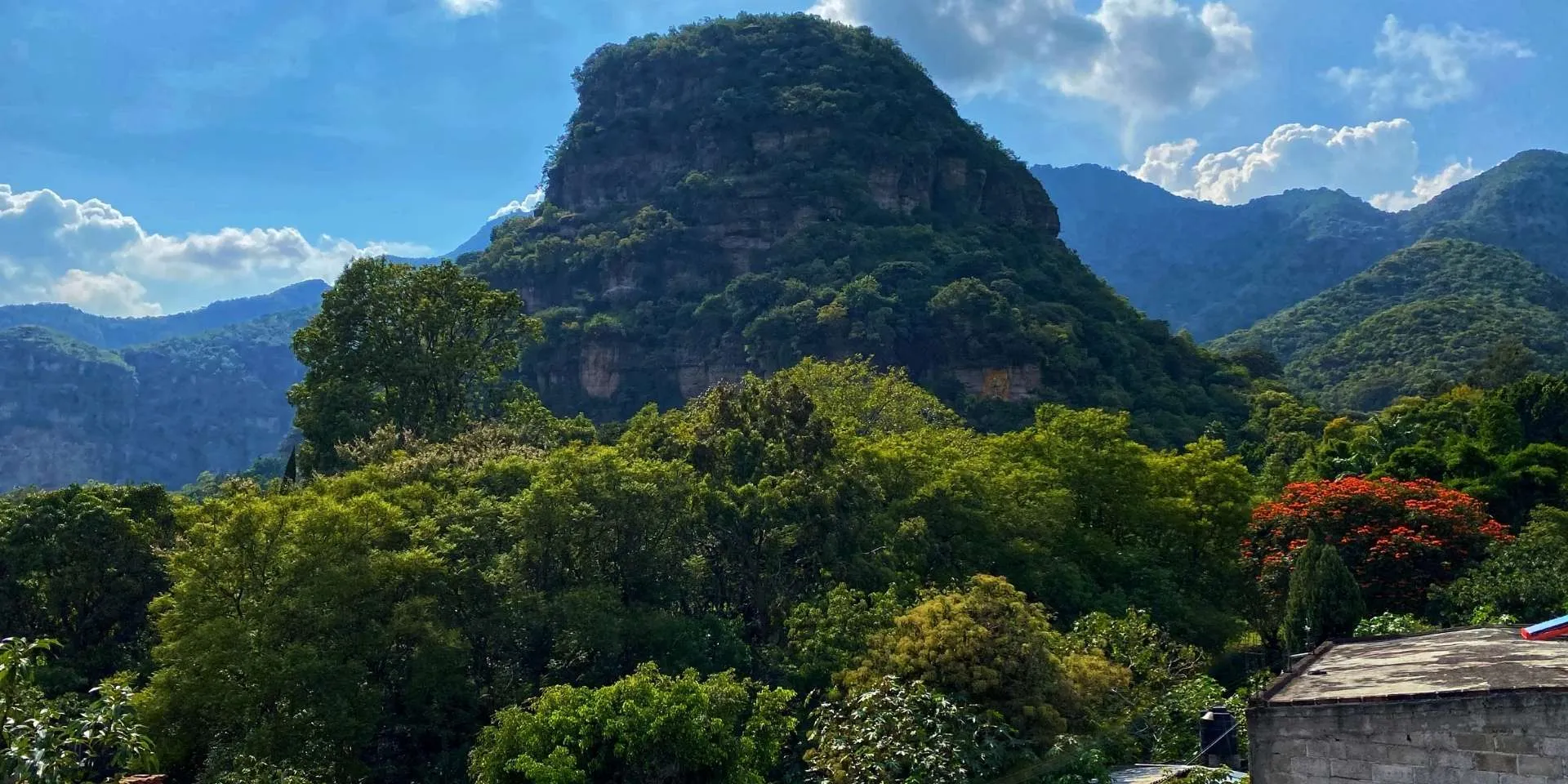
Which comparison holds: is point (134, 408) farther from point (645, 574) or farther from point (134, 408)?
point (645, 574)

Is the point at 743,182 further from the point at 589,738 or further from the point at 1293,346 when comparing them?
the point at 589,738

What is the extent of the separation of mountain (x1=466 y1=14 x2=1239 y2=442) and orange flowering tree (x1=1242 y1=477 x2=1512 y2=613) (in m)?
27.2

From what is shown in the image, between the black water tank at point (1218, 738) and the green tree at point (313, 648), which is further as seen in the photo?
the green tree at point (313, 648)

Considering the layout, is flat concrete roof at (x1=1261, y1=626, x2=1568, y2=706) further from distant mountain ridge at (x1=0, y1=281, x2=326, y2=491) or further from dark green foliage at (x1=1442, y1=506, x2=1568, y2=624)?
distant mountain ridge at (x1=0, y1=281, x2=326, y2=491)

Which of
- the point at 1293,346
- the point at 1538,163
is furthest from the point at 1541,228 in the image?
the point at 1293,346

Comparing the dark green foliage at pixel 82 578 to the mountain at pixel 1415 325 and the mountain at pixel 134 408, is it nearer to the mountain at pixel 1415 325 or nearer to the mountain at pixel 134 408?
the mountain at pixel 1415 325

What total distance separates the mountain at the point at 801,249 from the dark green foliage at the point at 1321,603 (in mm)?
32065

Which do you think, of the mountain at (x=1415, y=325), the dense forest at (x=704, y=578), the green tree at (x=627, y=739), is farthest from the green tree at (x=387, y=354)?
the mountain at (x=1415, y=325)

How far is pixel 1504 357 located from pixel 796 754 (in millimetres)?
54341

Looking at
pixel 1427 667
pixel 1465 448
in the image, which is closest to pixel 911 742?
pixel 1427 667

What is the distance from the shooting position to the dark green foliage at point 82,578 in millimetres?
20266

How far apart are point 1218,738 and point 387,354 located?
26291 millimetres

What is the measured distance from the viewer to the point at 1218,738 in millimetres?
12961

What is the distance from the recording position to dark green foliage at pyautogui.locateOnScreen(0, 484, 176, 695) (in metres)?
20.3
